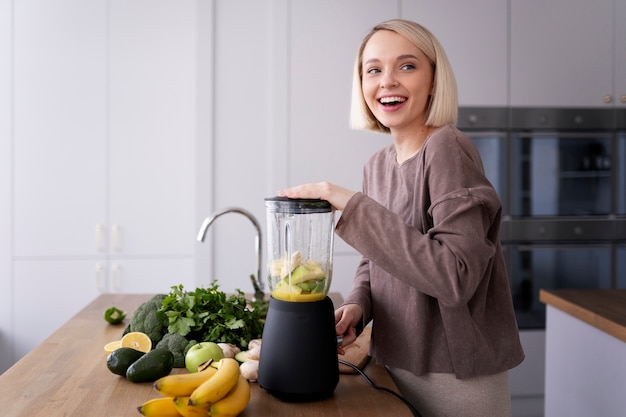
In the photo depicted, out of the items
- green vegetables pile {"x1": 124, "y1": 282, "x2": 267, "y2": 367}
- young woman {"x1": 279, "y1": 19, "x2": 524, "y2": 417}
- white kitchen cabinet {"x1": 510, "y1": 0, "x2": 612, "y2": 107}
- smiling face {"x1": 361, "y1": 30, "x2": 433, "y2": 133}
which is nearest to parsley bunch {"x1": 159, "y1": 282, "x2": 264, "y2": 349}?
green vegetables pile {"x1": 124, "y1": 282, "x2": 267, "y2": 367}

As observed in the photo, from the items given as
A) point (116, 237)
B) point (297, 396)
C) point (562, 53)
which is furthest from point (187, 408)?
point (562, 53)

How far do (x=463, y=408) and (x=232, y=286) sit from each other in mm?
1940

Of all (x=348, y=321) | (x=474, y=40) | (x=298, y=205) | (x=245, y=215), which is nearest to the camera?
(x=298, y=205)

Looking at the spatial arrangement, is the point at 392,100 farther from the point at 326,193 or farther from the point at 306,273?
the point at 306,273

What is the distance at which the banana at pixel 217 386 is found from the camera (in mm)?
1039

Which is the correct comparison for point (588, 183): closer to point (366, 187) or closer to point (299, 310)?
point (366, 187)

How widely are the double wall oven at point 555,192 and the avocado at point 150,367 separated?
219cm

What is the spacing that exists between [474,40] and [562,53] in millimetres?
446

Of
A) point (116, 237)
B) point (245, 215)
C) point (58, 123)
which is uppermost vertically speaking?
point (58, 123)

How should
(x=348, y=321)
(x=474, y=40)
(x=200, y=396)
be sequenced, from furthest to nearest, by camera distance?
1. (x=474, y=40)
2. (x=348, y=321)
3. (x=200, y=396)

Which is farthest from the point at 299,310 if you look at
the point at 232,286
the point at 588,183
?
the point at 588,183

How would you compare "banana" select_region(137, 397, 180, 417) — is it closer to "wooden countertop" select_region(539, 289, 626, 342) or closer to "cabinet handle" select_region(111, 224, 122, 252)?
"wooden countertop" select_region(539, 289, 626, 342)

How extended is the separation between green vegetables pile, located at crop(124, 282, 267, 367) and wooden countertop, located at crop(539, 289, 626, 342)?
1.04 m

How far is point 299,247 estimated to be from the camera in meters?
1.22
